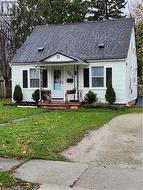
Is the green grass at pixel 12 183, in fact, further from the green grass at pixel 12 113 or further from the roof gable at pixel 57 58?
the roof gable at pixel 57 58

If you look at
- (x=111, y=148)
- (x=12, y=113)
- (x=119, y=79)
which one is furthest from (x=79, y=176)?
(x=119, y=79)

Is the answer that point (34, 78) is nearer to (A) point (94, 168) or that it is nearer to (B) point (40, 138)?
(B) point (40, 138)

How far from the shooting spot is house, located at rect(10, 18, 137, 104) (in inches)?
1004

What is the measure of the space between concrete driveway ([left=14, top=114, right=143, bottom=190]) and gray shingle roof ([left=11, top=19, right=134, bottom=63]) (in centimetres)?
1480

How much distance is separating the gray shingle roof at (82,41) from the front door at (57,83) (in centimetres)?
Answer: 123

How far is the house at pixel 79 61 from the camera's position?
25.5 meters

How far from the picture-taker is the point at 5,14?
136 ft

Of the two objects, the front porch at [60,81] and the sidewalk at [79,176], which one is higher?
the front porch at [60,81]

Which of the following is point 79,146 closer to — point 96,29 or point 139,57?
point 96,29

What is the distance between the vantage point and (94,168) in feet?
27.3

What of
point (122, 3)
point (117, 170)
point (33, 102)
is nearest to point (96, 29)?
point (33, 102)

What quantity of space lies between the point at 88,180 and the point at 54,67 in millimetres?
20201

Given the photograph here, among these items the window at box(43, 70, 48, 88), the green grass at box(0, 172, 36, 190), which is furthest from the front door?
the green grass at box(0, 172, 36, 190)

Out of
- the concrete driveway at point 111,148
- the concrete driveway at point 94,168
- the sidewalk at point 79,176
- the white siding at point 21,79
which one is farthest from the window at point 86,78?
the sidewalk at point 79,176
